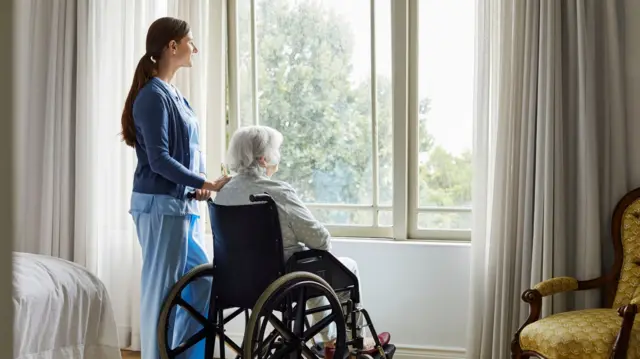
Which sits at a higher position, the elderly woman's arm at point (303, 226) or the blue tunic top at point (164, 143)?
the blue tunic top at point (164, 143)

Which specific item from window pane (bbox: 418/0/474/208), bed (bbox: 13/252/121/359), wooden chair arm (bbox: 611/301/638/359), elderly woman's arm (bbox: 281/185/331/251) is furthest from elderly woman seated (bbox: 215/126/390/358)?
window pane (bbox: 418/0/474/208)

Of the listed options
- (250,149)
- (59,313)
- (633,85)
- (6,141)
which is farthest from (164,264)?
(6,141)

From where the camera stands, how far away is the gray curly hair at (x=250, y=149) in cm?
272

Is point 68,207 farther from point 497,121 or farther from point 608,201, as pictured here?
point 608,201

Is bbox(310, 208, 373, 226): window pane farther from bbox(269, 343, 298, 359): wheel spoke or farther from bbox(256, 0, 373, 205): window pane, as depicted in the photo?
bbox(269, 343, 298, 359): wheel spoke

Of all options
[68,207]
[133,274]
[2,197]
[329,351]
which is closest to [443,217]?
[329,351]

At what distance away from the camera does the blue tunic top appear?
8.80 feet

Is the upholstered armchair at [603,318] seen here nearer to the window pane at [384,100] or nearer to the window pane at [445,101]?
the window pane at [445,101]

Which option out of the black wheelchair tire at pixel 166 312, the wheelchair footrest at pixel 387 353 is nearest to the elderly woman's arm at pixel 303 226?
the black wheelchair tire at pixel 166 312

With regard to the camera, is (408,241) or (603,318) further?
(408,241)

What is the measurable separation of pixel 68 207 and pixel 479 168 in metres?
2.24

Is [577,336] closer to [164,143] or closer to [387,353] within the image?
[387,353]

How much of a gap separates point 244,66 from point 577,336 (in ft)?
7.57

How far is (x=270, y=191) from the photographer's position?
2.63 m
